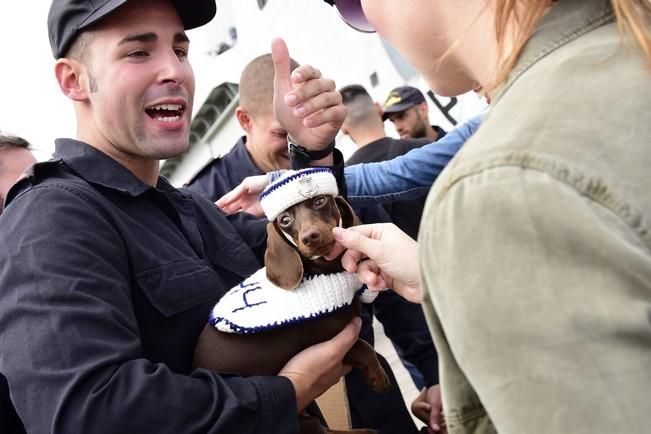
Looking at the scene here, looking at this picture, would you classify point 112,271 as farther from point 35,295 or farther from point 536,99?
point 536,99

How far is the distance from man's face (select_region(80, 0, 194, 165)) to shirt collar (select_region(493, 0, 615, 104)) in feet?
4.80

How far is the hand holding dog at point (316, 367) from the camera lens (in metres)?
1.79

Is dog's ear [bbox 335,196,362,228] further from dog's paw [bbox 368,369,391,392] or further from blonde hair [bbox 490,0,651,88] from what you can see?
blonde hair [bbox 490,0,651,88]

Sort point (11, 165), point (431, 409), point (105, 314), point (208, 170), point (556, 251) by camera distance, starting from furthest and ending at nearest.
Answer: point (11, 165)
point (208, 170)
point (431, 409)
point (105, 314)
point (556, 251)

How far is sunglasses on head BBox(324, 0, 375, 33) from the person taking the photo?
1.63 meters

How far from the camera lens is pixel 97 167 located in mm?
1790

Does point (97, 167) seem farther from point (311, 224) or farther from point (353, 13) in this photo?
point (353, 13)

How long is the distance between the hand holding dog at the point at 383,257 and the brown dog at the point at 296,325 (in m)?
0.14

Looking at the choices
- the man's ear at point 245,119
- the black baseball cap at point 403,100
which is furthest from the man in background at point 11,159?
the black baseball cap at point 403,100

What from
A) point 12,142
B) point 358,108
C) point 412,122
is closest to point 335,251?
point 358,108

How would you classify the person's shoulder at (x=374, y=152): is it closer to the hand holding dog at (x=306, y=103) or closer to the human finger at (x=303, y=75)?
the hand holding dog at (x=306, y=103)

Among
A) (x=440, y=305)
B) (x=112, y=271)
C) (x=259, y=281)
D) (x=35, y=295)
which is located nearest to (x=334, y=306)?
(x=259, y=281)

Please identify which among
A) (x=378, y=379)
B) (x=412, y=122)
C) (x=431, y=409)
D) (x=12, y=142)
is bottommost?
(x=431, y=409)

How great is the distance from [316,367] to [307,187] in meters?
0.60
